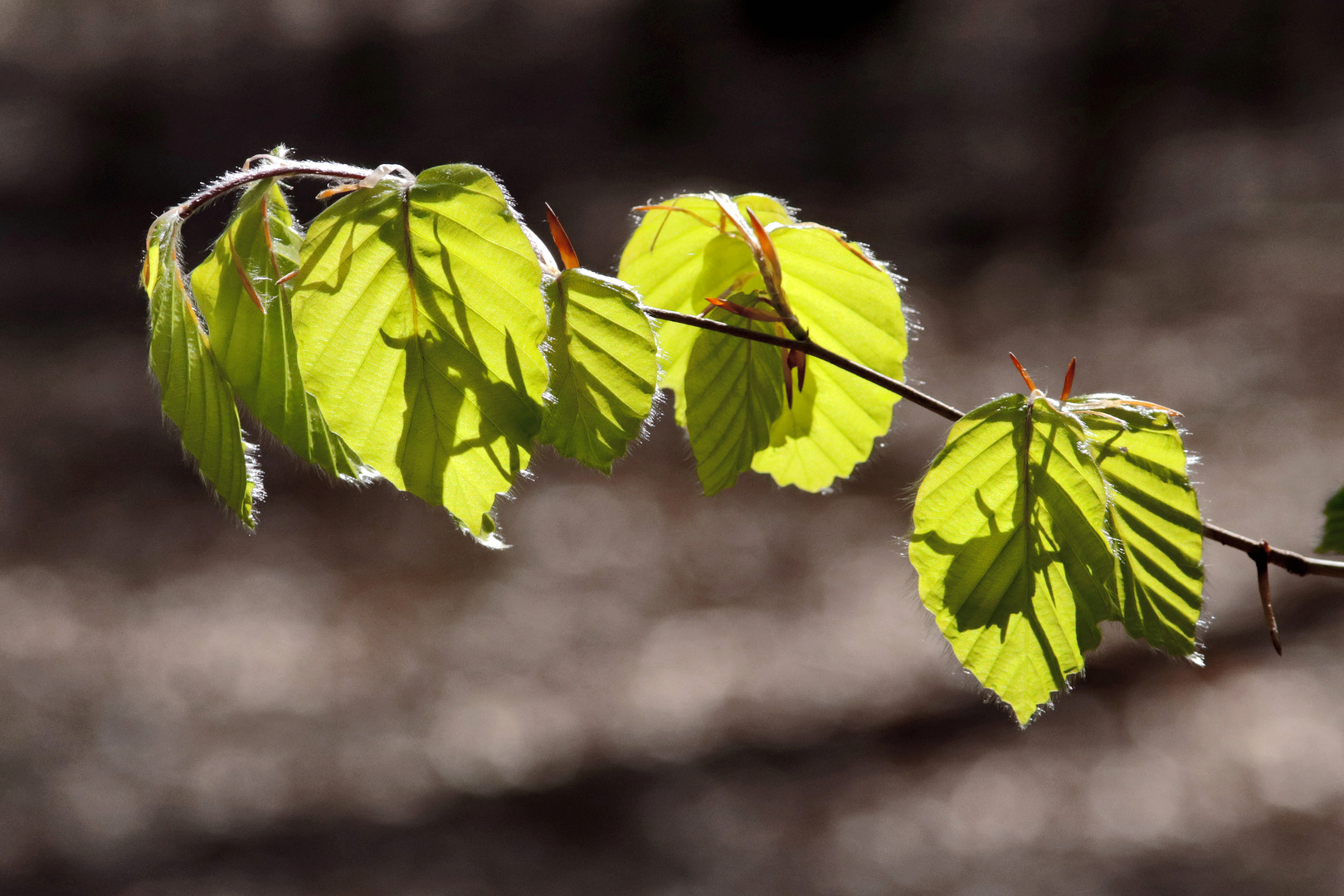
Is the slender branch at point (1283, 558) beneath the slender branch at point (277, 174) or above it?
beneath

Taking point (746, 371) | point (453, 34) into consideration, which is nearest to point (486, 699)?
point (746, 371)

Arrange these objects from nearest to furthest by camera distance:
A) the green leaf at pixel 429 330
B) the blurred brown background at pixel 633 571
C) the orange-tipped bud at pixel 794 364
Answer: the green leaf at pixel 429 330, the orange-tipped bud at pixel 794 364, the blurred brown background at pixel 633 571

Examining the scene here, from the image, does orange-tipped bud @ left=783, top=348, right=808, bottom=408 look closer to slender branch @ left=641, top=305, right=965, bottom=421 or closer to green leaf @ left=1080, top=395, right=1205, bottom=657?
slender branch @ left=641, top=305, right=965, bottom=421

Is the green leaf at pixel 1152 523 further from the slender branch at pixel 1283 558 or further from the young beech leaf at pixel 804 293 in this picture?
the young beech leaf at pixel 804 293

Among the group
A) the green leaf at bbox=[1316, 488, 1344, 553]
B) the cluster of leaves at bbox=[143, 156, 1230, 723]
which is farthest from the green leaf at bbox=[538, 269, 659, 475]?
the green leaf at bbox=[1316, 488, 1344, 553]

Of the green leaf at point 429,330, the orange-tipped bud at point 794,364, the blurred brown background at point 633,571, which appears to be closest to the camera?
the green leaf at point 429,330

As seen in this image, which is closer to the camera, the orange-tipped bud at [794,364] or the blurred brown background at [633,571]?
the orange-tipped bud at [794,364]

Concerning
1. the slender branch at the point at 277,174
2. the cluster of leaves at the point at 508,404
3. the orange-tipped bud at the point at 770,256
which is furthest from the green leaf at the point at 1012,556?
the slender branch at the point at 277,174
